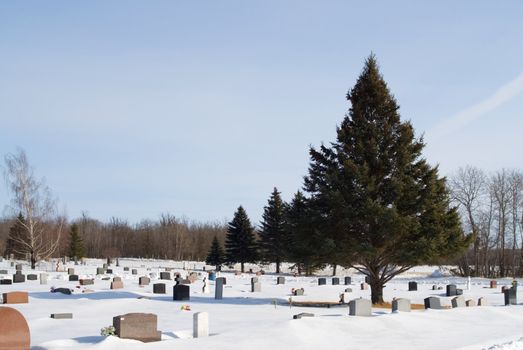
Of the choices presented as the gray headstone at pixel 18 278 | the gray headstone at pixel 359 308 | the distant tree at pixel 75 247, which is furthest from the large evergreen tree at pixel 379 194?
the distant tree at pixel 75 247

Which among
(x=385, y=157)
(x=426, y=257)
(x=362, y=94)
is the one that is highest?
(x=362, y=94)

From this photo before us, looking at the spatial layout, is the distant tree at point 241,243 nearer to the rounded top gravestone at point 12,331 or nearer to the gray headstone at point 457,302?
the gray headstone at point 457,302

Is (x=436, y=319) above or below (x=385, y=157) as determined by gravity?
below

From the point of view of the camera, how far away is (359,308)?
773 inches

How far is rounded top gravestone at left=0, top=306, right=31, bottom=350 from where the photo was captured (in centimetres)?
1188

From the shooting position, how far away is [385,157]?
1075 inches

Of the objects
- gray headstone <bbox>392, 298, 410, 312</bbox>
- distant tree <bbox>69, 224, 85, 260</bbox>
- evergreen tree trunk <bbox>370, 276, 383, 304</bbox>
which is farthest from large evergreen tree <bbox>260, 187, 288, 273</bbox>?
gray headstone <bbox>392, 298, 410, 312</bbox>

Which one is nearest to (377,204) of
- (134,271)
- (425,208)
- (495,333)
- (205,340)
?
(425,208)

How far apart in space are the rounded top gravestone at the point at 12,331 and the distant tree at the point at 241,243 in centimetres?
6089

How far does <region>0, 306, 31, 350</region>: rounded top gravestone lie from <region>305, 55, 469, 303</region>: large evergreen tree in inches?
654

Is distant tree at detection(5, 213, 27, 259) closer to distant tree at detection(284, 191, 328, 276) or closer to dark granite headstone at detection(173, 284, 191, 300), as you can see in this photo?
dark granite headstone at detection(173, 284, 191, 300)

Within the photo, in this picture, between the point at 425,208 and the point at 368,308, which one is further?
the point at 425,208

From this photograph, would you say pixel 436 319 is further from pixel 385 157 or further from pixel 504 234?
pixel 504 234

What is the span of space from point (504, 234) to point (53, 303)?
2299 inches
